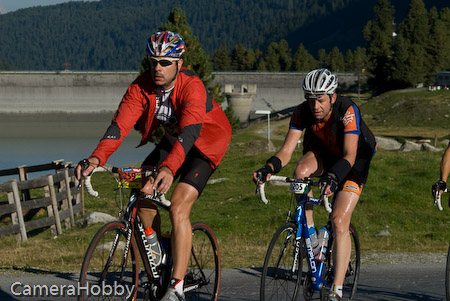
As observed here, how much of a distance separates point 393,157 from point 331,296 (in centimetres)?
2119

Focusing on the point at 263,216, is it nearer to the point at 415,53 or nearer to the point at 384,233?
the point at 384,233

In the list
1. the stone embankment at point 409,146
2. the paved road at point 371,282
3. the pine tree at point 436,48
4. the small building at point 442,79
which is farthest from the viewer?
the pine tree at point 436,48

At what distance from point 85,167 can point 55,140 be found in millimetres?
80044

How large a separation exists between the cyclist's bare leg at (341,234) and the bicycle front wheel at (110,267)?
1.81 metres

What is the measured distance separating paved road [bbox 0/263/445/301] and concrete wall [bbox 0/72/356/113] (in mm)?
109387

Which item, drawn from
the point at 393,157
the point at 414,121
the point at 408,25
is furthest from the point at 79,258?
the point at 408,25

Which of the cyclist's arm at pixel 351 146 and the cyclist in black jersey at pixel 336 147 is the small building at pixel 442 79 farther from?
the cyclist's arm at pixel 351 146

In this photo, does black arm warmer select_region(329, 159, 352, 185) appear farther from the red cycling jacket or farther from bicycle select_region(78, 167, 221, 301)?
bicycle select_region(78, 167, 221, 301)

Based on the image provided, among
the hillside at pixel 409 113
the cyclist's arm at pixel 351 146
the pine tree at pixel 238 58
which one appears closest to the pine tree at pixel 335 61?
the pine tree at pixel 238 58

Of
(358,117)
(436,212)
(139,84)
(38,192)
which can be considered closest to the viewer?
(139,84)

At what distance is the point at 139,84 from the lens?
19.0 ft

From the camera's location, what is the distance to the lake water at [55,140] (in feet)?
194

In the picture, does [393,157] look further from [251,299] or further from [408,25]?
[408,25]

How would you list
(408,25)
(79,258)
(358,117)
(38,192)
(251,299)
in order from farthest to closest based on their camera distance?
(408,25) → (38,192) → (79,258) → (251,299) → (358,117)
